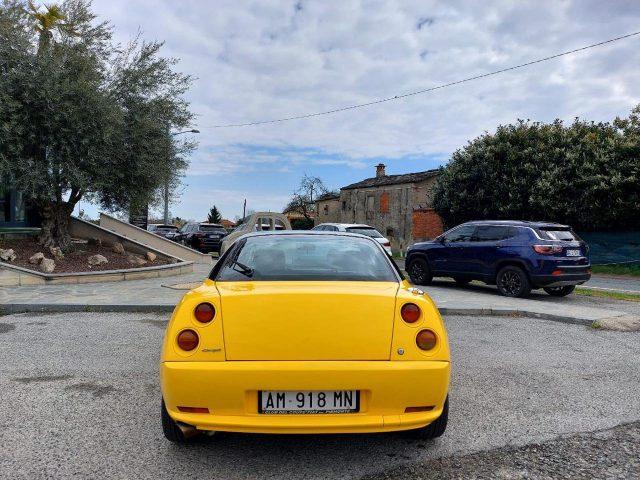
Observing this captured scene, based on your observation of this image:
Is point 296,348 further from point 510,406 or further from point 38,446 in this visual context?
point 510,406

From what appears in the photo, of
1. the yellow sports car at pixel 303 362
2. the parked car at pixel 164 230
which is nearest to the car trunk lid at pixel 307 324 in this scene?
the yellow sports car at pixel 303 362

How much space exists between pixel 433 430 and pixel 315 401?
91 cm

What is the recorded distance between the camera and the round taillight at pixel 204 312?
9.66 feet

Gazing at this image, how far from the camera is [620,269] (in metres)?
19.8

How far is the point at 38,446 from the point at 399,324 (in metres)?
2.38

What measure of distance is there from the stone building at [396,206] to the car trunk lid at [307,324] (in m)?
27.9

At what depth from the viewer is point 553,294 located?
37.2 ft

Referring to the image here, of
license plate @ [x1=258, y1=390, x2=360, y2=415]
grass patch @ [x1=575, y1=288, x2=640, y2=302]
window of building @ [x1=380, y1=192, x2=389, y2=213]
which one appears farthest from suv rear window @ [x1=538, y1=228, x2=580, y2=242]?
window of building @ [x1=380, y1=192, x2=389, y2=213]

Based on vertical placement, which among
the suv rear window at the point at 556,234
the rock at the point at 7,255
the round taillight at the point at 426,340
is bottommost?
the round taillight at the point at 426,340

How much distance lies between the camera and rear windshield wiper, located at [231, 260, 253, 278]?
11.4 feet

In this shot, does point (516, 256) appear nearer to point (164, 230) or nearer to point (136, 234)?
point (136, 234)

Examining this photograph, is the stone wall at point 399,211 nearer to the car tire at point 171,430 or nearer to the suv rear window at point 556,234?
the suv rear window at point 556,234

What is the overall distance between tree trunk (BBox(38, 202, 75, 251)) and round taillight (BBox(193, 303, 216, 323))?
11899mm

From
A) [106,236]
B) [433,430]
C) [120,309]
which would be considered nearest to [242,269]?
[433,430]
